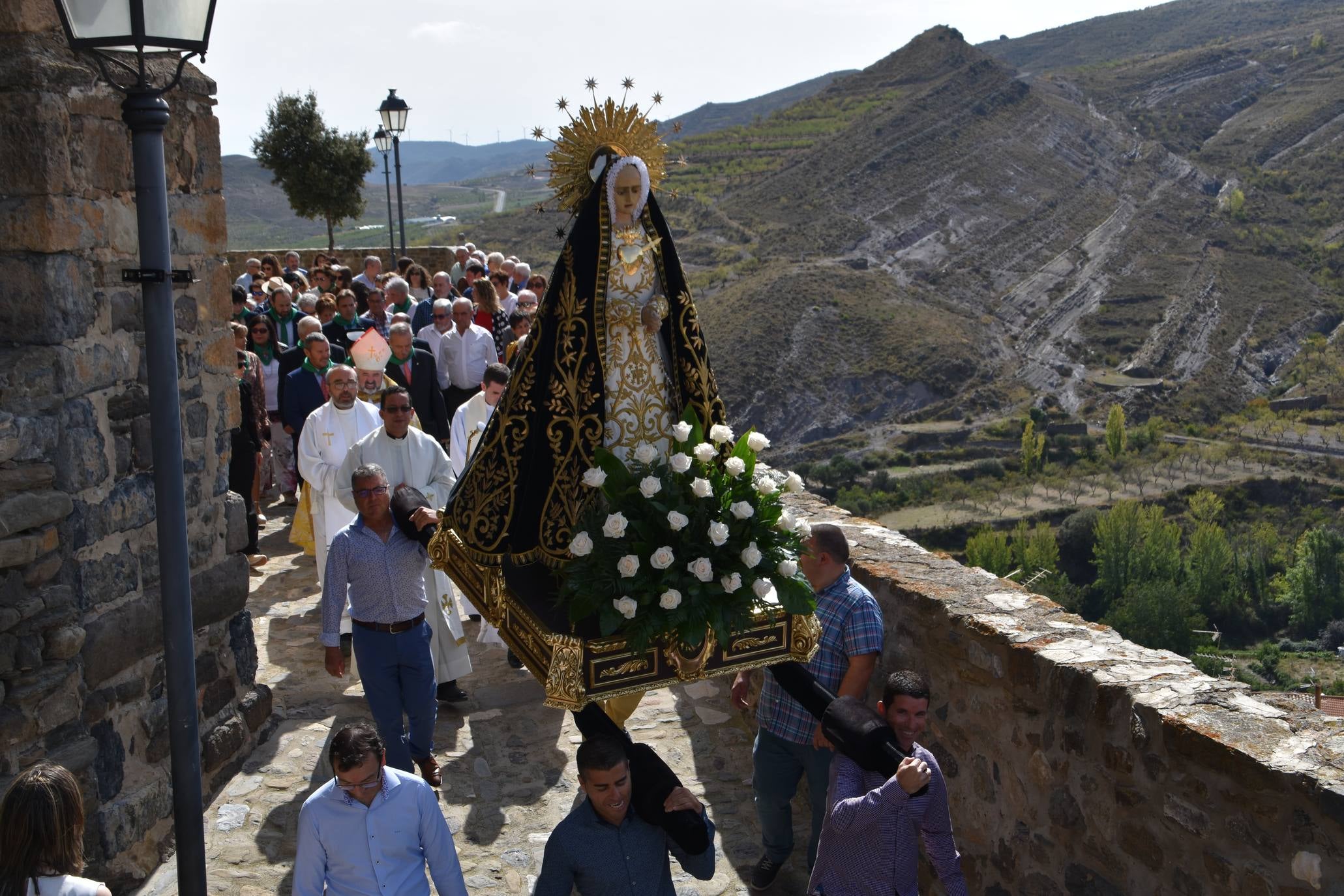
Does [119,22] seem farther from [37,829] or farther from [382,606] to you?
[382,606]

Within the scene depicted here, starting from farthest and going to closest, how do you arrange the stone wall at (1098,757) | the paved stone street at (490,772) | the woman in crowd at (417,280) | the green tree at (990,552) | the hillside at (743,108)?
1. the hillside at (743,108)
2. the green tree at (990,552)
3. the woman in crowd at (417,280)
4. the paved stone street at (490,772)
5. the stone wall at (1098,757)

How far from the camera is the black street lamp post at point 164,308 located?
293 cm

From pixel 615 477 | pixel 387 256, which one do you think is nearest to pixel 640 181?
pixel 615 477

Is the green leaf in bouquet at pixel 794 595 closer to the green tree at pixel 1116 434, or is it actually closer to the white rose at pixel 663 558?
the white rose at pixel 663 558

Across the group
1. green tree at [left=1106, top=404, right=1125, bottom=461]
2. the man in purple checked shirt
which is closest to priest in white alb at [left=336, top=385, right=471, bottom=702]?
the man in purple checked shirt

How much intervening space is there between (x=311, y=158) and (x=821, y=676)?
19.2m

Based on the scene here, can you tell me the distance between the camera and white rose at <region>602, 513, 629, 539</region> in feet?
12.6

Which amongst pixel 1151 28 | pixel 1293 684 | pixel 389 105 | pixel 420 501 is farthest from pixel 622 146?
pixel 1151 28

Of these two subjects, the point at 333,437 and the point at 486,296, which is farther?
the point at 486,296

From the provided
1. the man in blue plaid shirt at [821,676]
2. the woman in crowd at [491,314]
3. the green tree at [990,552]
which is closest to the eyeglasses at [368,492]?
the man in blue plaid shirt at [821,676]

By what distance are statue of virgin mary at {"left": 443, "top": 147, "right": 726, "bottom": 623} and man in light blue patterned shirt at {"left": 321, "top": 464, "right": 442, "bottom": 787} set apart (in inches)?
20.6

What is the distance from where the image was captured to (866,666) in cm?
405

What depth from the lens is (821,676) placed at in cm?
418

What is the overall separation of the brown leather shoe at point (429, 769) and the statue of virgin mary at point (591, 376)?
1077 millimetres
